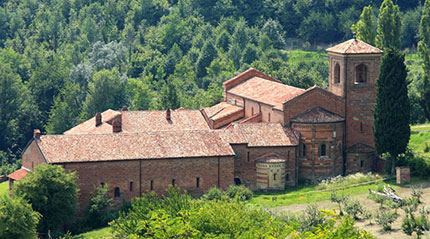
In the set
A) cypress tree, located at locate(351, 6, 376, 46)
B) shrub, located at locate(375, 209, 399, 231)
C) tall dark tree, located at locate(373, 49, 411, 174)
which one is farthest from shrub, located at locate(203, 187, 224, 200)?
cypress tree, located at locate(351, 6, 376, 46)

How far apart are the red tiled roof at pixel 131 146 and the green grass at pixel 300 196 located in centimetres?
446

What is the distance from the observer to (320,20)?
139875mm

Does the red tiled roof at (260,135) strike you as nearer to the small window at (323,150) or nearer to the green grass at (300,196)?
the small window at (323,150)

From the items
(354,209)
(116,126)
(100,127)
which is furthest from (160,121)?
(354,209)

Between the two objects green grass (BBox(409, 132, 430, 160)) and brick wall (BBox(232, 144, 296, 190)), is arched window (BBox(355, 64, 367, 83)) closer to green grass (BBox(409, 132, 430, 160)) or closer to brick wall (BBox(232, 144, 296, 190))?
green grass (BBox(409, 132, 430, 160))

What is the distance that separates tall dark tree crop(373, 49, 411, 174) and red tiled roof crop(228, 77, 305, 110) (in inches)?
294

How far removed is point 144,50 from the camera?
135375 millimetres

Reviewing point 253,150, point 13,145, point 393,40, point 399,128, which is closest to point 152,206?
point 253,150

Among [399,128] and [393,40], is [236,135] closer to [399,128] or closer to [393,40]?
[399,128]

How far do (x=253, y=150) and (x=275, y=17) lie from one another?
72.7 meters

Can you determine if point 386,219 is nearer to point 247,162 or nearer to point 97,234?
point 247,162

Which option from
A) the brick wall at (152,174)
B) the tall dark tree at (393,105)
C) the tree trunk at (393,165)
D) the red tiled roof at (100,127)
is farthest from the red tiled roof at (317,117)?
the red tiled roof at (100,127)

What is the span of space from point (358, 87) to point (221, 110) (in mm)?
13879

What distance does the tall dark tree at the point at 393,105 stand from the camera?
73.2m
